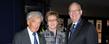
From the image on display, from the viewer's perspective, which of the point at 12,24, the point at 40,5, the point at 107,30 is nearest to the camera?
the point at 12,24

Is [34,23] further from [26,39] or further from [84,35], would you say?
[84,35]

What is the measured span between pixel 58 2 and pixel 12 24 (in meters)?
4.74

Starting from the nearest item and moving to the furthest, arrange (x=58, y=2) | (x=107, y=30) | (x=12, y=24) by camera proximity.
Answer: (x=12, y=24) → (x=58, y=2) → (x=107, y=30)

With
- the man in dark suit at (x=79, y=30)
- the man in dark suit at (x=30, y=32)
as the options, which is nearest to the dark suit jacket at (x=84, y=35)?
the man in dark suit at (x=79, y=30)

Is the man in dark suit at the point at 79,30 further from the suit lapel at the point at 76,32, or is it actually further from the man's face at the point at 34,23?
the man's face at the point at 34,23

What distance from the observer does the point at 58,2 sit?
8883 mm

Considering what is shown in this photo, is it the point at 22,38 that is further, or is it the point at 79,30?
the point at 79,30

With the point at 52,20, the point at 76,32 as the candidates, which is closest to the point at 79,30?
the point at 76,32

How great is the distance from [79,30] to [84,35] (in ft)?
0.36

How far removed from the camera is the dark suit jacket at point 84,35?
2822 millimetres

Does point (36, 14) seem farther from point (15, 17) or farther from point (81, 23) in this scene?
point (15, 17)

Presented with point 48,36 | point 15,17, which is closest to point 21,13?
point 15,17

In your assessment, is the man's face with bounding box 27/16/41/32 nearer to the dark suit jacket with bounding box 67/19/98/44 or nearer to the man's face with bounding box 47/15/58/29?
the man's face with bounding box 47/15/58/29

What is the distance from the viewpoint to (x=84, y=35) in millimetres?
2859
